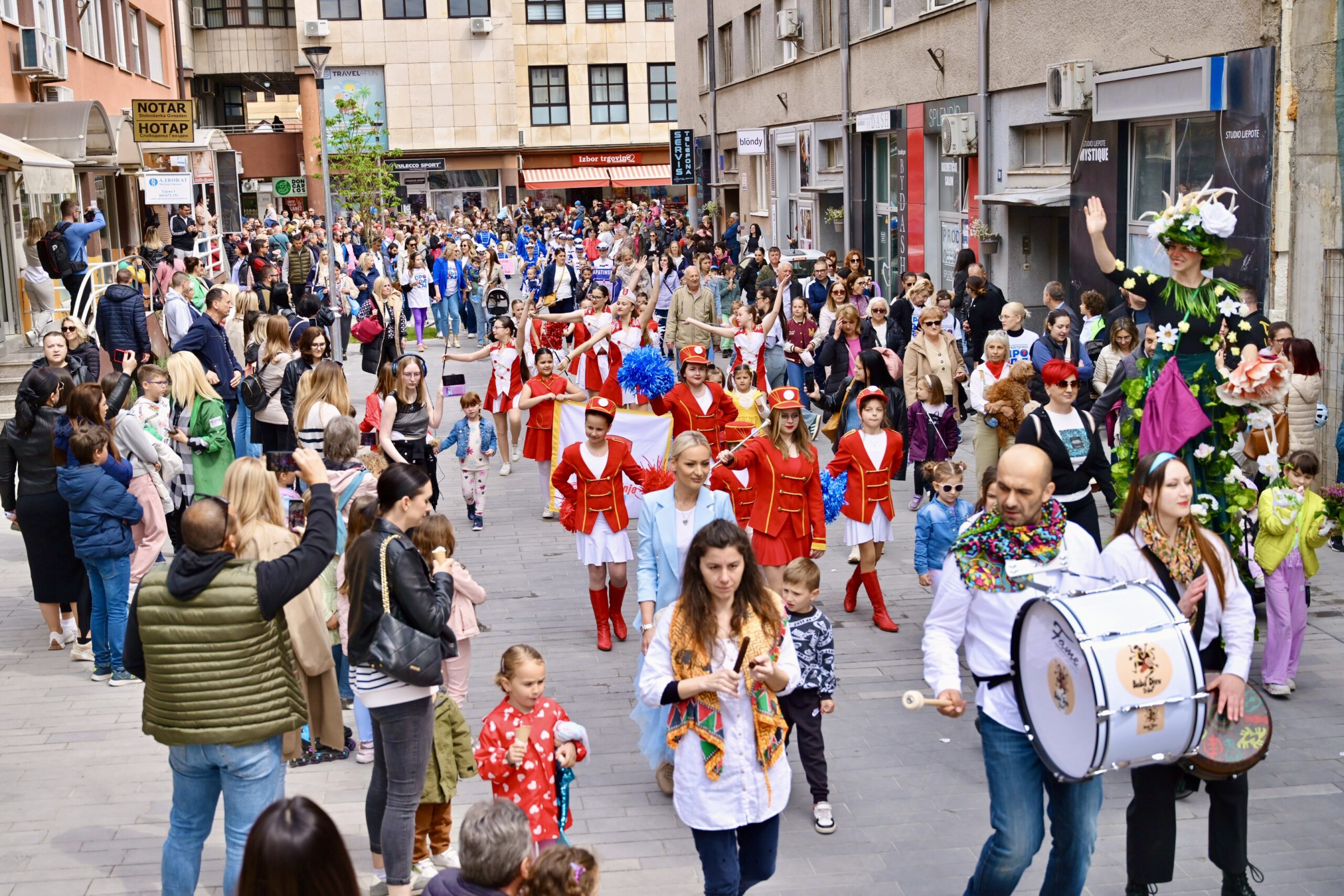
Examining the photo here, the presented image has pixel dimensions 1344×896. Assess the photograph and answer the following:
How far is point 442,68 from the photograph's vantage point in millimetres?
60500

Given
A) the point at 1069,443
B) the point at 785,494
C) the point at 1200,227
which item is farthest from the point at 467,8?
the point at 1200,227

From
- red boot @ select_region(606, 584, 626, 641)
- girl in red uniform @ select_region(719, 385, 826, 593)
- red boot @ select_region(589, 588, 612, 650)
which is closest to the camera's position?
girl in red uniform @ select_region(719, 385, 826, 593)

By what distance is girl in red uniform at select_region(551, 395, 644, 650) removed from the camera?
9406 mm

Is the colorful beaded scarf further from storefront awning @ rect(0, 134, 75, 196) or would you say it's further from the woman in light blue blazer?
storefront awning @ rect(0, 134, 75, 196)

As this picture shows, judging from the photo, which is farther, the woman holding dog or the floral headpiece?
the woman holding dog

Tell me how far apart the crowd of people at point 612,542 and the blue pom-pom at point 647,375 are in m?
0.14

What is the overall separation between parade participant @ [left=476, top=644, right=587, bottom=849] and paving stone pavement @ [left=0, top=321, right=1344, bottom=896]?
2.25 feet

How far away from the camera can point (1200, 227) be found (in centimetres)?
680

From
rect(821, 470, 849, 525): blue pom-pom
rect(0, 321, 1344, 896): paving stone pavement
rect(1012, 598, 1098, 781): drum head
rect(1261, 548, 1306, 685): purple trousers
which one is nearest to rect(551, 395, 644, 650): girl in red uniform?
rect(0, 321, 1344, 896): paving stone pavement

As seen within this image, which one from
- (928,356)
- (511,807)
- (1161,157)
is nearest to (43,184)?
(928,356)

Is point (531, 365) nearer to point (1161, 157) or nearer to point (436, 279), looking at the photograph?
point (1161, 157)

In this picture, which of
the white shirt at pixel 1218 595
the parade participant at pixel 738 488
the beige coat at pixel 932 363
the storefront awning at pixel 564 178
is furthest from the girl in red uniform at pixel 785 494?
the storefront awning at pixel 564 178

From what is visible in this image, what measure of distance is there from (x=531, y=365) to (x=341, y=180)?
26698 mm

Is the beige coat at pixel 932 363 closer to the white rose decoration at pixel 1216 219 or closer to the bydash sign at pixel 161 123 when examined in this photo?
the white rose decoration at pixel 1216 219
